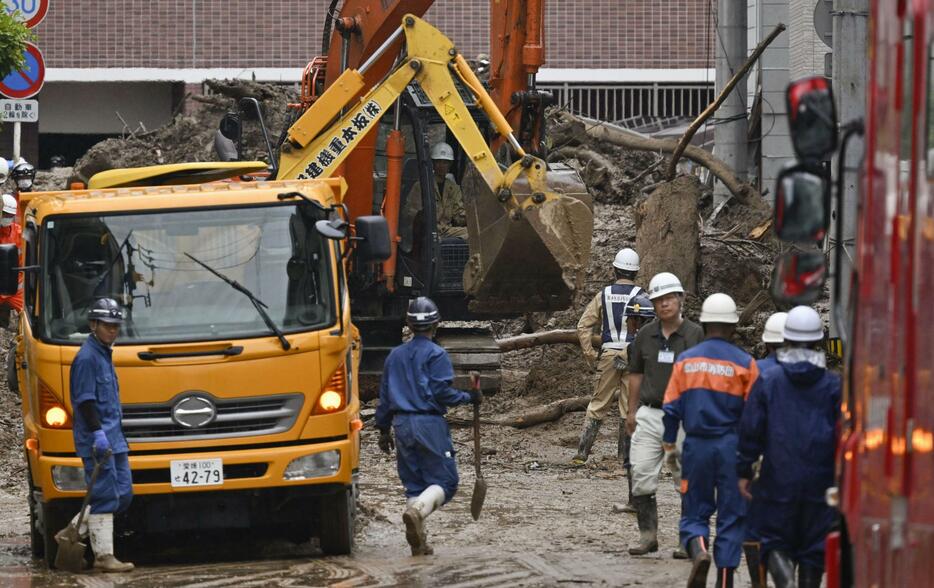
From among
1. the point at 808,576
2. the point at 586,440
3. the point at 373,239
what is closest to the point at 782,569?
the point at 808,576

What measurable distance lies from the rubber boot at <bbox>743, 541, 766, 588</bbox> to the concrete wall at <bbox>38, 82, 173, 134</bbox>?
2775 centimetres

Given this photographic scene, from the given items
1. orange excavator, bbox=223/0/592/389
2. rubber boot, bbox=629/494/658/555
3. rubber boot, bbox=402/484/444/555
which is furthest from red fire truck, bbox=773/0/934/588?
orange excavator, bbox=223/0/592/389

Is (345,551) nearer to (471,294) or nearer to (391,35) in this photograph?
(471,294)

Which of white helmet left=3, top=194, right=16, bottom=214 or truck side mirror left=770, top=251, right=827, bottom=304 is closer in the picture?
truck side mirror left=770, top=251, right=827, bottom=304

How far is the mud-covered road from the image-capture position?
10.9 m

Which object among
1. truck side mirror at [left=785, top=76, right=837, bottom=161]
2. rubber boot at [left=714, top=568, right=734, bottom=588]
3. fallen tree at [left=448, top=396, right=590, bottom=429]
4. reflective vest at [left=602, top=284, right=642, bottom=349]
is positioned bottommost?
fallen tree at [left=448, top=396, right=590, bottom=429]

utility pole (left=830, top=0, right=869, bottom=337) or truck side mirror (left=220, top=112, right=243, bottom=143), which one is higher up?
utility pole (left=830, top=0, right=869, bottom=337)

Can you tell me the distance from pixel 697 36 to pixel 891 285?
1200 inches

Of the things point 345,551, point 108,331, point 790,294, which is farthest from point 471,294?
point 790,294

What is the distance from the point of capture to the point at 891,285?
579cm

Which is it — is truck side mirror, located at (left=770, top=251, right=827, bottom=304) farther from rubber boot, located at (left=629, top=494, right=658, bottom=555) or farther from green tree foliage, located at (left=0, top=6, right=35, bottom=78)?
green tree foliage, located at (left=0, top=6, right=35, bottom=78)

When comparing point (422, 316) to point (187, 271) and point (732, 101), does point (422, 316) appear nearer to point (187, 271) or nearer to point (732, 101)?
point (187, 271)

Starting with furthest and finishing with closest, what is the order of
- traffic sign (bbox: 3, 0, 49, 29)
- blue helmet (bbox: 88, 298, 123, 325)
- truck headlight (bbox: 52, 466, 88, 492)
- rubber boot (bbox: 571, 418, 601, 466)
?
1. traffic sign (bbox: 3, 0, 49, 29)
2. rubber boot (bbox: 571, 418, 601, 466)
3. truck headlight (bbox: 52, 466, 88, 492)
4. blue helmet (bbox: 88, 298, 123, 325)

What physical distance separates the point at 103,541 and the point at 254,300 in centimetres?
181
